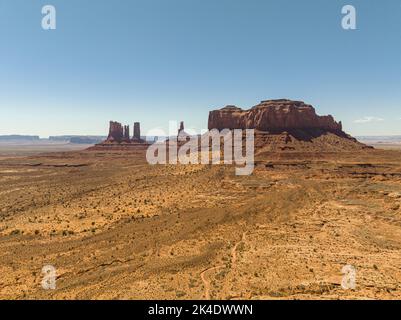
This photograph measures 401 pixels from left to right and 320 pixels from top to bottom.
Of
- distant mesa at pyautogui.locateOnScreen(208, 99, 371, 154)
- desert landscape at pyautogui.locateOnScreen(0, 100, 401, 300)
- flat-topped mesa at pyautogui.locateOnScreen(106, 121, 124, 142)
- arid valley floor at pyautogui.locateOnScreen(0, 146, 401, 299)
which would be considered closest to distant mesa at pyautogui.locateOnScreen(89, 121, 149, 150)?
flat-topped mesa at pyautogui.locateOnScreen(106, 121, 124, 142)

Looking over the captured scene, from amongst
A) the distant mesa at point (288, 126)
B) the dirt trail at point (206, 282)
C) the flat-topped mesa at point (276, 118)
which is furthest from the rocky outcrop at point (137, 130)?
the dirt trail at point (206, 282)

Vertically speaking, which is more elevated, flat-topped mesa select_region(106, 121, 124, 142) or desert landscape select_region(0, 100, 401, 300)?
flat-topped mesa select_region(106, 121, 124, 142)

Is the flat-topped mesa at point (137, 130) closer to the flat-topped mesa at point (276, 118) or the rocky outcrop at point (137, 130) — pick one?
the rocky outcrop at point (137, 130)

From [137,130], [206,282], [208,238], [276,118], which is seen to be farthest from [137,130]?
[206,282]

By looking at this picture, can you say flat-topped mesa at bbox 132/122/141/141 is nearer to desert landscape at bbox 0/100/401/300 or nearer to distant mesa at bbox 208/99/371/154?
distant mesa at bbox 208/99/371/154

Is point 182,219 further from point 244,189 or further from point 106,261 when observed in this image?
point 244,189

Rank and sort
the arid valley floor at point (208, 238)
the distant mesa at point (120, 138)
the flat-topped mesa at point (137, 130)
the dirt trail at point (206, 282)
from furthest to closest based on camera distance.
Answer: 1. the flat-topped mesa at point (137, 130)
2. the distant mesa at point (120, 138)
3. the arid valley floor at point (208, 238)
4. the dirt trail at point (206, 282)

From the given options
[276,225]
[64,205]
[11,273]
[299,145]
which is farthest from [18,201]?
[299,145]

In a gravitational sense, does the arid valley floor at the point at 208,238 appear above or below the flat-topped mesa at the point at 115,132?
below
